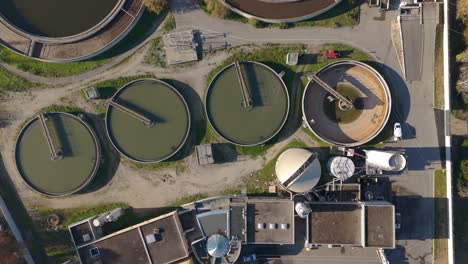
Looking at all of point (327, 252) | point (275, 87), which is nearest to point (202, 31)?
point (275, 87)

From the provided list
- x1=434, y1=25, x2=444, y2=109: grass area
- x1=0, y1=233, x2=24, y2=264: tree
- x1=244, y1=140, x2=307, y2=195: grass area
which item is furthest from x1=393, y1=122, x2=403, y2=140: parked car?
x1=0, y1=233, x2=24, y2=264: tree

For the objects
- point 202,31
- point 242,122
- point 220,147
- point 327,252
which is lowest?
point 327,252

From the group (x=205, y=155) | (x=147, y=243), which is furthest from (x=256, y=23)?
(x=147, y=243)

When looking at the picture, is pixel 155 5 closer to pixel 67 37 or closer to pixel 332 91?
pixel 67 37

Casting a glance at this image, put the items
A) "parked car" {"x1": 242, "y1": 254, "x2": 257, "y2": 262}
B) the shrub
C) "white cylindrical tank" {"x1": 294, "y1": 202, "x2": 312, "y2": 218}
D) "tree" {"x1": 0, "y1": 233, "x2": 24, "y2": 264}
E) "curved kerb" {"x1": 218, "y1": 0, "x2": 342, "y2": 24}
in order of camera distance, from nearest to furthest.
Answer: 1. "white cylindrical tank" {"x1": 294, "y1": 202, "x2": 312, "y2": 218}
2. "tree" {"x1": 0, "y1": 233, "x2": 24, "y2": 264}
3. "parked car" {"x1": 242, "y1": 254, "x2": 257, "y2": 262}
4. "curved kerb" {"x1": 218, "y1": 0, "x2": 342, "y2": 24}
5. the shrub

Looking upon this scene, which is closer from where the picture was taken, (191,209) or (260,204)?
(260,204)

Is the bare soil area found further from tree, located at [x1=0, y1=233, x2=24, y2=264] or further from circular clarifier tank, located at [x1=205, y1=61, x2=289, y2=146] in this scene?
tree, located at [x1=0, y1=233, x2=24, y2=264]

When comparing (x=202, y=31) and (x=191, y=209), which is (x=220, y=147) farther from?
(x=202, y=31)
